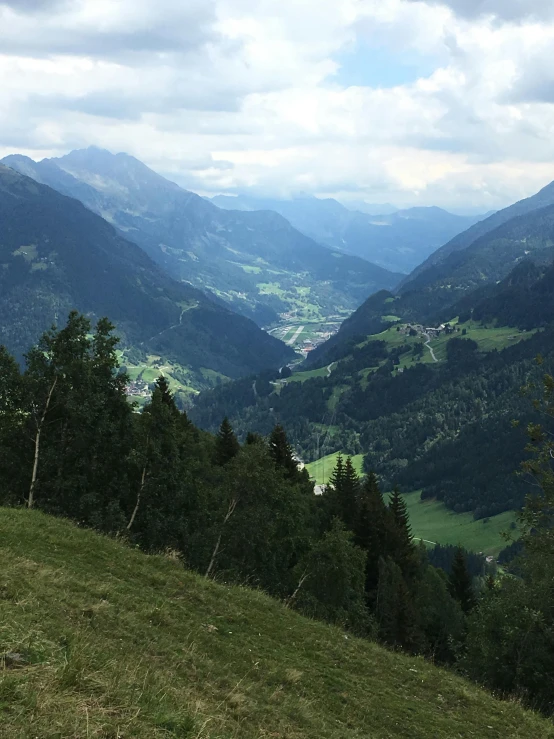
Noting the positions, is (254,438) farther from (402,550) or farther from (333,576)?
(333,576)

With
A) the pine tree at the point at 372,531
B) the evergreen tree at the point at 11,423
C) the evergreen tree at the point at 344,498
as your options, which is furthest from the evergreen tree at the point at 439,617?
the evergreen tree at the point at 11,423

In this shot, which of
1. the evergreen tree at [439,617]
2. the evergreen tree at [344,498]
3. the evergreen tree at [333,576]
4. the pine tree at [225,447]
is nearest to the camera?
the evergreen tree at [333,576]

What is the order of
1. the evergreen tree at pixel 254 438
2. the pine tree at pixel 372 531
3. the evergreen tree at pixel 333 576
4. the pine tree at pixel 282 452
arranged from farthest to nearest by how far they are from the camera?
the pine tree at pixel 282 452 → the pine tree at pixel 372 531 → the evergreen tree at pixel 254 438 → the evergreen tree at pixel 333 576

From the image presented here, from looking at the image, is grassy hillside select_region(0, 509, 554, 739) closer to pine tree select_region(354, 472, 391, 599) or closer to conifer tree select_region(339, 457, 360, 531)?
pine tree select_region(354, 472, 391, 599)

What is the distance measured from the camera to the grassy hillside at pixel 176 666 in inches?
357

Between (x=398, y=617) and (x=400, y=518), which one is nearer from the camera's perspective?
(x=398, y=617)

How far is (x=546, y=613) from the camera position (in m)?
28.1

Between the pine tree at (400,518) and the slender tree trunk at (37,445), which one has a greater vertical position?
the slender tree trunk at (37,445)

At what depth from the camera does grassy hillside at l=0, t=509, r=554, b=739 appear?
9070mm

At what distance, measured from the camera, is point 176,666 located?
47.1ft

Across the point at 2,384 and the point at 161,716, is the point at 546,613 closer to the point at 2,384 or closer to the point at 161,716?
the point at 161,716

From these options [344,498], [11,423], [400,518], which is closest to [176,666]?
[11,423]

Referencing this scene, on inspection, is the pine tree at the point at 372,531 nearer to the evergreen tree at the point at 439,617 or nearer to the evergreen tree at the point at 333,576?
the evergreen tree at the point at 439,617

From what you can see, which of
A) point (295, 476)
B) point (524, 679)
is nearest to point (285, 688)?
point (524, 679)
